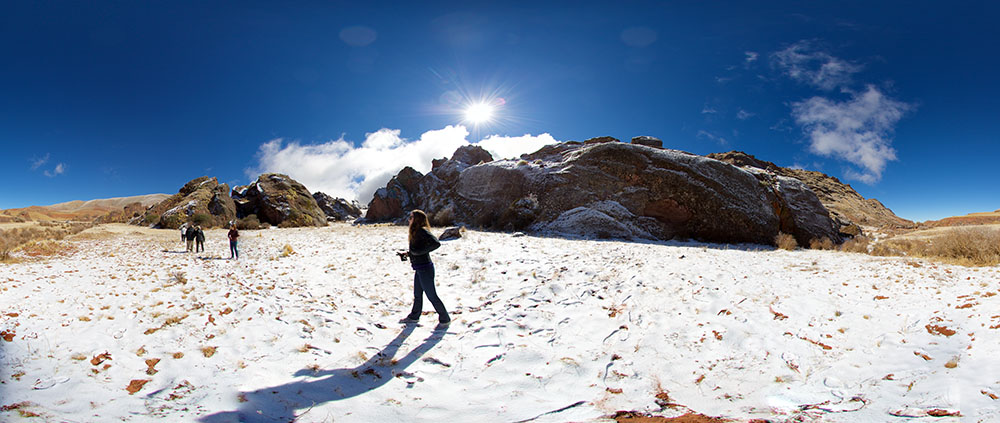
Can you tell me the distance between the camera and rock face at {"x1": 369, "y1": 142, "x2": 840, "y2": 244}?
53.5 feet

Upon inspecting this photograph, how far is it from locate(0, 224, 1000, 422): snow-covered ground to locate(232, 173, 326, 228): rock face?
932 inches

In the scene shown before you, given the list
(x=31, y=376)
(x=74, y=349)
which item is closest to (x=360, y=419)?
(x=31, y=376)

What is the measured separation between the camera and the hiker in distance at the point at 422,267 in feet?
18.2

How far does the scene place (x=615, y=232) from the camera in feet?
52.1

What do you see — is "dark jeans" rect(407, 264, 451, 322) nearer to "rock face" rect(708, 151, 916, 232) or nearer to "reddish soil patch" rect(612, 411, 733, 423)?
"reddish soil patch" rect(612, 411, 733, 423)

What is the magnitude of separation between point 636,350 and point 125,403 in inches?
202

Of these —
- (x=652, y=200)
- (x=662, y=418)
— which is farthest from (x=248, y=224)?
(x=662, y=418)

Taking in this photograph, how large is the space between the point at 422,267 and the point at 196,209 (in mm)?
30106

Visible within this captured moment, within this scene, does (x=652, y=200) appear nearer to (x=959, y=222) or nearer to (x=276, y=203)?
(x=276, y=203)

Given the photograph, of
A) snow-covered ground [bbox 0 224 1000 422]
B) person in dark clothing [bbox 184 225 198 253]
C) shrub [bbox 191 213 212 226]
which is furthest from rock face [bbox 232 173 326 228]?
snow-covered ground [bbox 0 224 1000 422]

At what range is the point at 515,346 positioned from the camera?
4.71m

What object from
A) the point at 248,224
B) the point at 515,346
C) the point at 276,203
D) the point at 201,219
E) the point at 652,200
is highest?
the point at 276,203

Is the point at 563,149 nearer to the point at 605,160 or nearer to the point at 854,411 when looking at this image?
the point at 605,160

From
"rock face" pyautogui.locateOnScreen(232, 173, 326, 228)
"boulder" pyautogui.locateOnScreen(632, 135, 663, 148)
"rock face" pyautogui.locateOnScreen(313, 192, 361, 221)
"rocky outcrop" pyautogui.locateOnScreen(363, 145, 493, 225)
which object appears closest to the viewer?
"boulder" pyautogui.locateOnScreen(632, 135, 663, 148)
